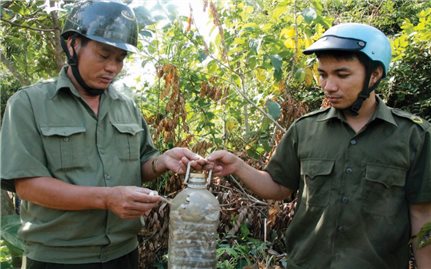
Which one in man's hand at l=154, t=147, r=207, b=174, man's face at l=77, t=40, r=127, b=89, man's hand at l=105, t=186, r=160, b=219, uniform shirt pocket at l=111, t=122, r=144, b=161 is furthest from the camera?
man's hand at l=154, t=147, r=207, b=174

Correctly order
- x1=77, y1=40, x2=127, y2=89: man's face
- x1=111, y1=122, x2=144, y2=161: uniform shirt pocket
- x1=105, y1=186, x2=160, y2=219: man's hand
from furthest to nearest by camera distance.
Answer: x1=111, y1=122, x2=144, y2=161: uniform shirt pocket, x1=77, y1=40, x2=127, y2=89: man's face, x1=105, y1=186, x2=160, y2=219: man's hand

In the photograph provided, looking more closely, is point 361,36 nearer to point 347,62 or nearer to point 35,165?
point 347,62

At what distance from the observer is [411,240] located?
2.52 meters

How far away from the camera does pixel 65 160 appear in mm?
2496

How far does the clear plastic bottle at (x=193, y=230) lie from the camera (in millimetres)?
2912

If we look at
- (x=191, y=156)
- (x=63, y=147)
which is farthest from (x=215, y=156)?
(x=63, y=147)

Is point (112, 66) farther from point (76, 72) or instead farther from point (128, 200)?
point (128, 200)

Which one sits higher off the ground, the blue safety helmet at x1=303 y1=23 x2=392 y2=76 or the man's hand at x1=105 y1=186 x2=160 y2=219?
the blue safety helmet at x1=303 y1=23 x2=392 y2=76

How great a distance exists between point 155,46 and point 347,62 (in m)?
2.62

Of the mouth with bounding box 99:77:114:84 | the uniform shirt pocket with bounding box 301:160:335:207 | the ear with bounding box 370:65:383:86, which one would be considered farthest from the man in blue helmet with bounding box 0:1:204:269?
the ear with bounding box 370:65:383:86

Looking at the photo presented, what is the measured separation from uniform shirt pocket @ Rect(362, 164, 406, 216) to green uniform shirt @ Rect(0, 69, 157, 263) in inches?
53.5

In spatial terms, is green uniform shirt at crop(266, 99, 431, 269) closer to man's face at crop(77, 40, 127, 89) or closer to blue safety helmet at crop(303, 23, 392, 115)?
blue safety helmet at crop(303, 23, 392, 115)

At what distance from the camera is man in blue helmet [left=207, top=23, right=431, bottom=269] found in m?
2.48

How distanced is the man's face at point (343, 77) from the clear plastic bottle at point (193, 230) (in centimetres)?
99
